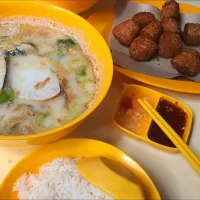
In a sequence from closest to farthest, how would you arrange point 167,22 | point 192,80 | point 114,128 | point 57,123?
point 57,123
point 114,128
point 192,80
point 167,22

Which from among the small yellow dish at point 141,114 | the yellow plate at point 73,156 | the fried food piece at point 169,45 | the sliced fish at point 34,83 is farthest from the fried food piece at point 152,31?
the yellow plate at point 73,156

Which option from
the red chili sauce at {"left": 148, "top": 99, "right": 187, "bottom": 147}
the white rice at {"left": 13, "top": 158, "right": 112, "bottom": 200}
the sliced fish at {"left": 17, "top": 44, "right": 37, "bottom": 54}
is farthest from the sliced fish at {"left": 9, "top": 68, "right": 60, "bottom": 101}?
the red chili sauce at {"left": 148, "top": 99, "right": 187, "bottom": 147}

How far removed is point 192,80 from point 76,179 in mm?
710

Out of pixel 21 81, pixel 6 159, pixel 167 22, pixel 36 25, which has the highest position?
pixel 167 22

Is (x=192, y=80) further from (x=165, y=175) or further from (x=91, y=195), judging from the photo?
(x=91, y=195)

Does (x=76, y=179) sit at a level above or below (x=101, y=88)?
below

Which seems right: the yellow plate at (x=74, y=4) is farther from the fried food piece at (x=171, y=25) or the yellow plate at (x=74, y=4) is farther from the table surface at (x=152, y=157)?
the table surface at (x=152, y=157)

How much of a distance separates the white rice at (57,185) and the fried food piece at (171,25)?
835 mm

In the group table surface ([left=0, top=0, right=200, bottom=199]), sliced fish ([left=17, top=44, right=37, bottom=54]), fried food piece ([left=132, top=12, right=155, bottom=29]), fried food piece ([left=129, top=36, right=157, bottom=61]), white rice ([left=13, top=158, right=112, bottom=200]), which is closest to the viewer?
white rice ([left=13, top=158, right=112, bottom=200])

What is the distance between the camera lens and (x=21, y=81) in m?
1.28

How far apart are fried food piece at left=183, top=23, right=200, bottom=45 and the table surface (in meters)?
0.37

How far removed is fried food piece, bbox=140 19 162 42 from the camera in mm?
1560

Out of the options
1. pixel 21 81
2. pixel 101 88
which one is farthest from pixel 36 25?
pixel 101 88

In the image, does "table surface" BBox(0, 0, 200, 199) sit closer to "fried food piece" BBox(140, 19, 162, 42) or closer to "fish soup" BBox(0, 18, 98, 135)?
"fish soup" BBox(0, 18, 98, 135)
